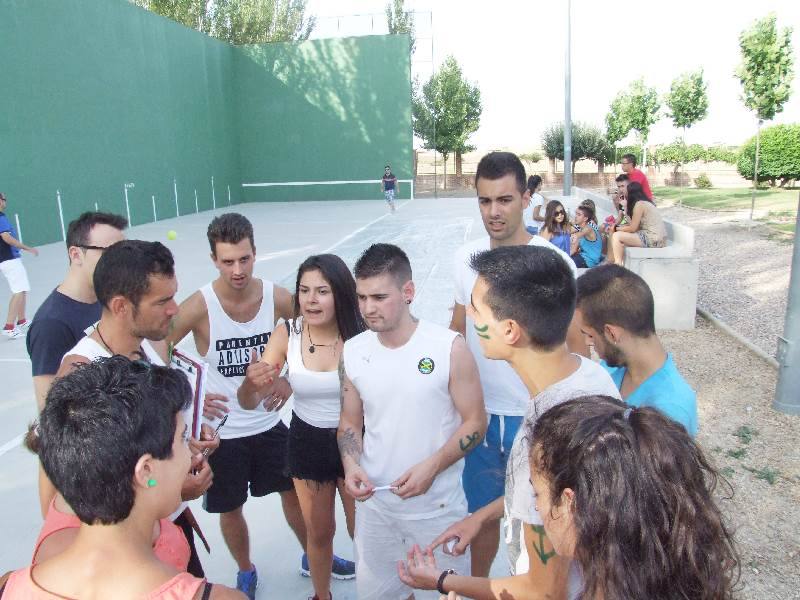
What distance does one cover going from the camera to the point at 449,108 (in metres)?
38.0

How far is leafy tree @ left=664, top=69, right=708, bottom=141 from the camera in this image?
2478 cm

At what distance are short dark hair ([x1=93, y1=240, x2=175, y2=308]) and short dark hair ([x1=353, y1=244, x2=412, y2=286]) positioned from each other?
0.77 metres

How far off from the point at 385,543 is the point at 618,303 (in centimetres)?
131

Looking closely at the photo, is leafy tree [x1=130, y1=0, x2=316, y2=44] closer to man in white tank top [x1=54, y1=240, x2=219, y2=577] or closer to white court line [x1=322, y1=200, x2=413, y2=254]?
white court line [x1=322, y1=200, x2=413, y2=254]

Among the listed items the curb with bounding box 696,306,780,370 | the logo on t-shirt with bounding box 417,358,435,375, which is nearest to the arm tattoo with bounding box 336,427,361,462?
the logo on t-shirt with bounding box 417,358,435,375

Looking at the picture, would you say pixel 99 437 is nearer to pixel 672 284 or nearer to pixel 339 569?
pixel 339 569

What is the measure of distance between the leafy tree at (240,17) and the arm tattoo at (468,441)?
127ft

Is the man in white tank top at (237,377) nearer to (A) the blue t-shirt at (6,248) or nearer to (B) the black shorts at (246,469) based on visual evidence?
(B) the black shorts at (246,469)

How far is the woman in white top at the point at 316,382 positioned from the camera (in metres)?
2.63

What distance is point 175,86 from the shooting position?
23.8 metres

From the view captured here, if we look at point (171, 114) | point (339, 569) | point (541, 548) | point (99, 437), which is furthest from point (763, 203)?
point (99, 437)

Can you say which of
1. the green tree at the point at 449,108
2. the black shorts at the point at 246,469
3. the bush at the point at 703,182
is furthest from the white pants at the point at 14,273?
the bush at the point at 703,182

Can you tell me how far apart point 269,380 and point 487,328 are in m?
1.17

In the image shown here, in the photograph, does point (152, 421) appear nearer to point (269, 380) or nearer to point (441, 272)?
point (269, 380)
